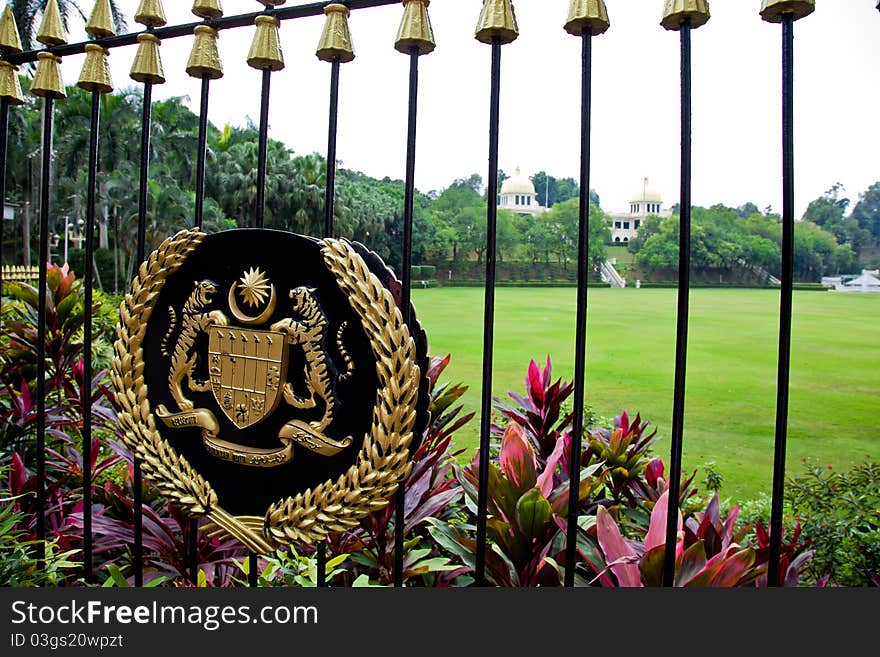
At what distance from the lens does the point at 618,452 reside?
1.82 m

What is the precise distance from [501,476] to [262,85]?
895mm

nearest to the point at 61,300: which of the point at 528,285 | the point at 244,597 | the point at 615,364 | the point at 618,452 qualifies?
the point at 244,597

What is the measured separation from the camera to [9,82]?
1465 millimetres

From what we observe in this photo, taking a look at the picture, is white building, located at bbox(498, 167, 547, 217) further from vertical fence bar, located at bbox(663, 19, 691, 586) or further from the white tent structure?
vertical fence bar, located at bbox(663, 19, 691, 586)

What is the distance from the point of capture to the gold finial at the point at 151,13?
1.29 meters

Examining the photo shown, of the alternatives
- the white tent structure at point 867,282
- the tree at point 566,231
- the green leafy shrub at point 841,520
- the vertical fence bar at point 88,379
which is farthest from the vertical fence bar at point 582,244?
the tree at point 566,231

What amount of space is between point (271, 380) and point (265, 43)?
613 millimetres

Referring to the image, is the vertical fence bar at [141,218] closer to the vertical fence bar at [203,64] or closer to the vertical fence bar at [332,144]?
Answer: the vertical fence bar at [203,64]

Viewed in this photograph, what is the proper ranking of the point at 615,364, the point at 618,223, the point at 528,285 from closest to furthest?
the point at 528,285, the point at 618,223, the point at 615,364

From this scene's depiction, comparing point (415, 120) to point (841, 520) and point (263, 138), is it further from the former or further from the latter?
point (841, 520)

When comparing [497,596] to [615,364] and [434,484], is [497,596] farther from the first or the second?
[615,364]

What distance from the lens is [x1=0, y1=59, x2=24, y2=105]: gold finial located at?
145 centimetres

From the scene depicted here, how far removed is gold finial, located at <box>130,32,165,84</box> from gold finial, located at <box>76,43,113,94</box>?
0.09 m

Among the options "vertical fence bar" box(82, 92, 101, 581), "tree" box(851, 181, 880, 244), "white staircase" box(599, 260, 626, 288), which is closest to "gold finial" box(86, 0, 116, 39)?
"vertical fence bar" box(82, 92, 101, 581)
